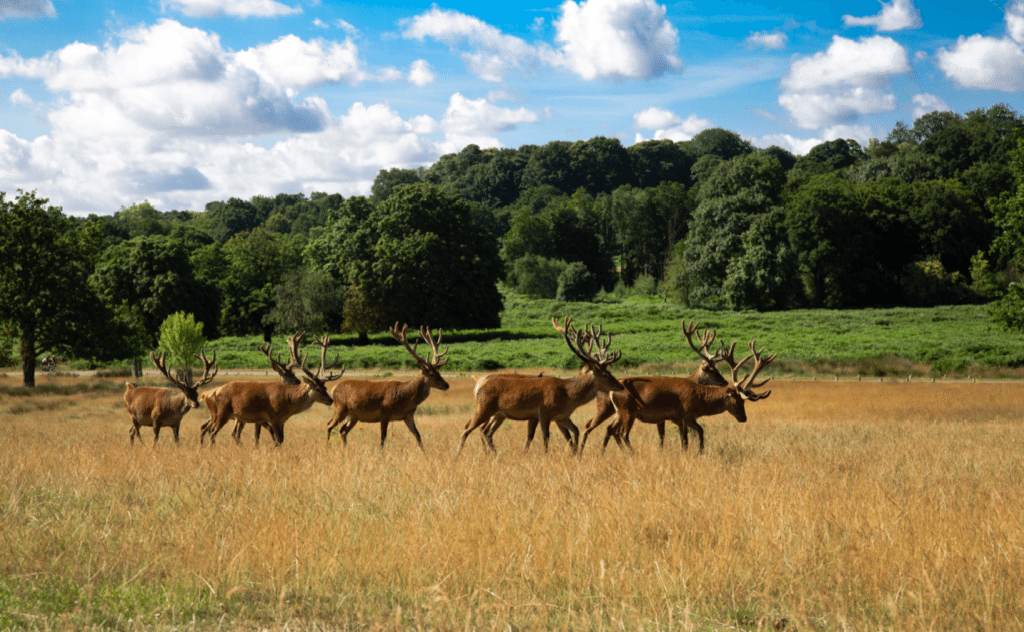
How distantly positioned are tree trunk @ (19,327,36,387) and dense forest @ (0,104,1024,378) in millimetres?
104

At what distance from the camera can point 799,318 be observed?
174 feet

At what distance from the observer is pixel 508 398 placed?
34.5 ft

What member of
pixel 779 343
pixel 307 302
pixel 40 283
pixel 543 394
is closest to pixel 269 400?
pixel 543 394

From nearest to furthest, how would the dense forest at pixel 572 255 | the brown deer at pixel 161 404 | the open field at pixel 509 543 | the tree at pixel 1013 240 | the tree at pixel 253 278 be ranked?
the open field at pixel 509 543 < the brown deer at pixel 161 404 < the tree at pixel 1013 240 < the dense forest at pixel 572 255 < the tree at pixel 253 278

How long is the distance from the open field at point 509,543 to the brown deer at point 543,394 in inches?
48.6

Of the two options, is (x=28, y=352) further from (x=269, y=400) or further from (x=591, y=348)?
(x=591, y=348)

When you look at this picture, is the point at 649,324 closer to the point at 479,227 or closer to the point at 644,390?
the point at 479,227

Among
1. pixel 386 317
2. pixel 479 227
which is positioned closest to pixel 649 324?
pixel 479 227

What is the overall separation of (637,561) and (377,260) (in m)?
47.5

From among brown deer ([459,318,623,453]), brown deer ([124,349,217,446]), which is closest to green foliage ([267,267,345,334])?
brown deer ([124,349,217,446])

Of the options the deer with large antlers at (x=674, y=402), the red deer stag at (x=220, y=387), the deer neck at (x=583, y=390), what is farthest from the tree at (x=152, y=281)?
the deer with large antlers at (x=674, y=402)

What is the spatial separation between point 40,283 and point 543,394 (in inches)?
1128

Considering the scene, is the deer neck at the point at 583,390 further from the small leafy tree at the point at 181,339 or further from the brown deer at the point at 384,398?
the small leafy tree at the point at 181,339

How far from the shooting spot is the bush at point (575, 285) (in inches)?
3209
